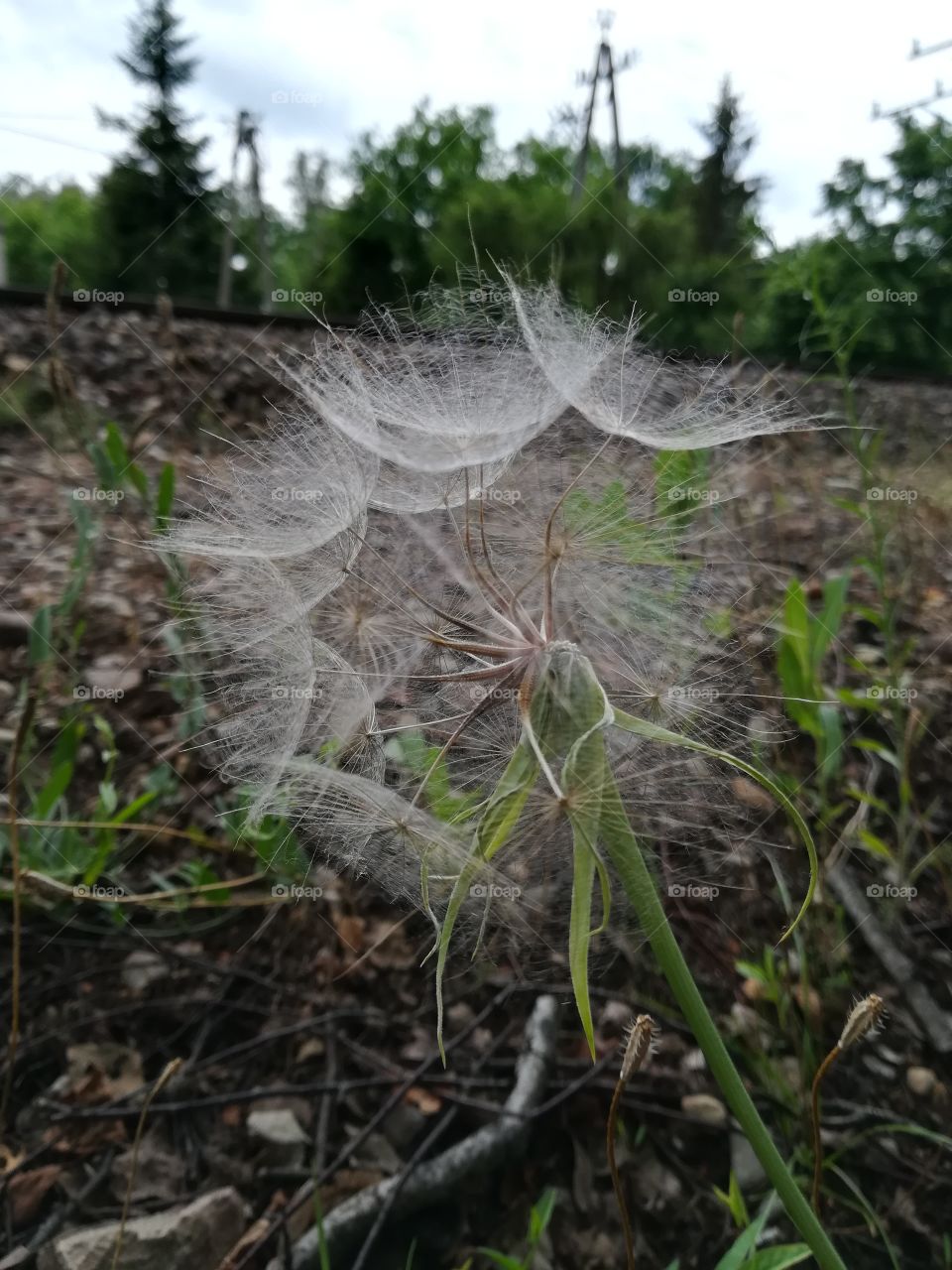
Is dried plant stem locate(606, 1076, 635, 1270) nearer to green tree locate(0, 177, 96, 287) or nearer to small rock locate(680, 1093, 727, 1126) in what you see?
small rock locate(680, 1093, 727, 1126)

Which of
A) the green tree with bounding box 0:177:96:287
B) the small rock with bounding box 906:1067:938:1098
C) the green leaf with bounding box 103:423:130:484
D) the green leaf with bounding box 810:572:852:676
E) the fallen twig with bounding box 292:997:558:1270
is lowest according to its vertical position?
the fallen twig with bounding box 292:997:558:1270

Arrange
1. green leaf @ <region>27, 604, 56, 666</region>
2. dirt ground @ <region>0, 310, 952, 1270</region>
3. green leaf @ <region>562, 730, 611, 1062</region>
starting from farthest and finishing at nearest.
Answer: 1. green leaf @ <region>27, 604, 56, 666</region>
2. dirt ground @ <region>0, 310, 952, 1270</region>
3. green leaf @ <region>562, 730, 611, 1062</region>

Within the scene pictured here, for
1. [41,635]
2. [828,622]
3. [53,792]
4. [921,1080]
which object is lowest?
[921,1080]

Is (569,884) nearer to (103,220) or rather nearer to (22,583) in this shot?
(22,583)

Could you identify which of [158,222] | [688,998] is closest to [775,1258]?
[688,998]

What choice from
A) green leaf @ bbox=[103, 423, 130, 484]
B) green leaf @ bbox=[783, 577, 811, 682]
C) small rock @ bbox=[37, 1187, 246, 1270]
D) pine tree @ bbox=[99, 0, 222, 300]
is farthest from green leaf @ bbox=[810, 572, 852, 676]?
pine tree @ bbox=[99, 0, 222, 300]

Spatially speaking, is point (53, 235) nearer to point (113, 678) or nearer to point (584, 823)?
point (113, 678)

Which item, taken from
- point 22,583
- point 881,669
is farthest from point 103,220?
point 881,669
